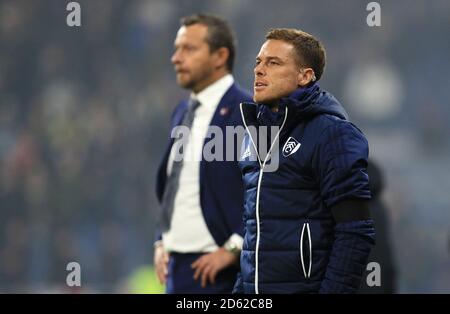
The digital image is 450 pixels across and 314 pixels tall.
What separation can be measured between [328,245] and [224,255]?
3.55ft

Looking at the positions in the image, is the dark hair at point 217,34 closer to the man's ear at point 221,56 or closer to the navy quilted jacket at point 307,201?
the man's ear at point 221,56

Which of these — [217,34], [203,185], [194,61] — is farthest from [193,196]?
[217,34]

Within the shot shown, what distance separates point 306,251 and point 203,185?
1.18m

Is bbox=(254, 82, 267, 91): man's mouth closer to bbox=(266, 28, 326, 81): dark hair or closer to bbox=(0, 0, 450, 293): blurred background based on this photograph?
bbox=(266, 28, 326, 81): dark hair

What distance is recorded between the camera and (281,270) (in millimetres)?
2287

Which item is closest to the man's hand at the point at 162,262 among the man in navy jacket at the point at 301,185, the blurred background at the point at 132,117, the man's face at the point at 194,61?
the man's face at the point at 194,61

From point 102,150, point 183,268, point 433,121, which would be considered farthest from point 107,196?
point 183,268

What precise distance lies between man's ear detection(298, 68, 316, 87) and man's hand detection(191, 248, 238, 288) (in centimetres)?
109

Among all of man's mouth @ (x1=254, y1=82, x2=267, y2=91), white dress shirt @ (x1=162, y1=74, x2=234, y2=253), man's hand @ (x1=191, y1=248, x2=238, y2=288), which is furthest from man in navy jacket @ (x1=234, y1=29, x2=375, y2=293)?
white dress shirt @ (x1=162, y1=74, x2=234, y2=253)

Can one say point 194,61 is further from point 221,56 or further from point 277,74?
point 277,74

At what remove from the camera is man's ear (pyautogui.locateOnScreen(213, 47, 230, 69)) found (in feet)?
11.8

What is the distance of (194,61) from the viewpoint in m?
3.54

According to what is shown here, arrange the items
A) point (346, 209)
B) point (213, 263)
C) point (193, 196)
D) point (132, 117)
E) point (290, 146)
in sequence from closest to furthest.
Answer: point (346, 209)
point (290, 146)
point (213, 263)
point (193, 196)
point (132, 117)
